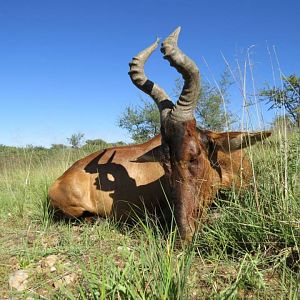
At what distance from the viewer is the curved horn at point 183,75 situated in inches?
169

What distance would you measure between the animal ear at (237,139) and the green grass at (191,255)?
0.18 m

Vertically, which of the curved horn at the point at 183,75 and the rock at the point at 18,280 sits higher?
the curved horn at the point at 183,75

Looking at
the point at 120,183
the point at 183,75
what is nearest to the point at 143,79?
the point at 183,75

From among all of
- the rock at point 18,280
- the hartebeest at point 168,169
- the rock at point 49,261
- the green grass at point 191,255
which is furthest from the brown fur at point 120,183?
the rock at point 18,280

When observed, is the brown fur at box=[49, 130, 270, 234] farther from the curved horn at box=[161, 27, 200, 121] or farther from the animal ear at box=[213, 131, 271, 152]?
the curved horn at box=[161, 27, 200, 121]

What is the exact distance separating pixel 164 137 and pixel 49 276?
1.73 meters

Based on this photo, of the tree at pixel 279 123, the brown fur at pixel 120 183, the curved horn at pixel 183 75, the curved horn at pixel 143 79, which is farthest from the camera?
the brown fur at pixel 120 183

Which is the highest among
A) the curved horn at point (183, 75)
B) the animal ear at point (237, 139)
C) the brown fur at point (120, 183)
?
the curved horn at point (183, 75)

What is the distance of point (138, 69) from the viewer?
4938 mm

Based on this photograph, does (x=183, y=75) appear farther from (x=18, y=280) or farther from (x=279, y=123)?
(x=18, y=280)

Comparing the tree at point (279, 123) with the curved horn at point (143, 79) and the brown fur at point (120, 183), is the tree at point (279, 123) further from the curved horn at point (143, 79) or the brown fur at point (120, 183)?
the curved horn at point (143, 79)

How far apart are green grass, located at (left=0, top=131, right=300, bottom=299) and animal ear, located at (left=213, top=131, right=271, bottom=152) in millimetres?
178

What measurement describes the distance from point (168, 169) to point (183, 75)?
909 millimetres

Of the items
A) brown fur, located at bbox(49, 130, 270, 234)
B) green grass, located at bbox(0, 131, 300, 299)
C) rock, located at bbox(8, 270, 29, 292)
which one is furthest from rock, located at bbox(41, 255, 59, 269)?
brown fur, located at bbox(49, 130, 270, 234)
